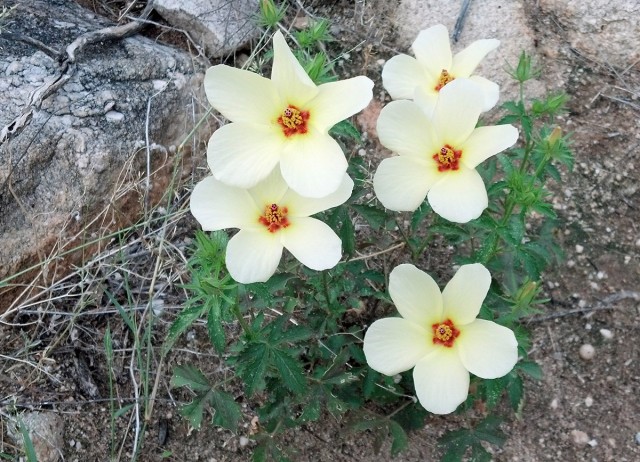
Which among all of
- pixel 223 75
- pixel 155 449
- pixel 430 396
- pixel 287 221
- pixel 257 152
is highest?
pixel 223 75

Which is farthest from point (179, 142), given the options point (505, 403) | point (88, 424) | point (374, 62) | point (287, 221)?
point (505, 403)

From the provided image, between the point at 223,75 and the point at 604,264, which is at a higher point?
the point at 223,75

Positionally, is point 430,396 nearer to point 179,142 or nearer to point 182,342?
point 182,342

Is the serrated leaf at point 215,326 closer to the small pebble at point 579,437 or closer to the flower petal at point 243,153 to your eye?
the flower petal at point 243,153

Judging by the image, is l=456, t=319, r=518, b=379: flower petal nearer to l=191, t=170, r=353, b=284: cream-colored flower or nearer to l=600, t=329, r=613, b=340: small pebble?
l=191, t=170, r=353, b=284: cream-colored flower

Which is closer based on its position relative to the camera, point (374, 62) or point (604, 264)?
point (604, 264)

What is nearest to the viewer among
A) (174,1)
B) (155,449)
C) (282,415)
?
(282,415)

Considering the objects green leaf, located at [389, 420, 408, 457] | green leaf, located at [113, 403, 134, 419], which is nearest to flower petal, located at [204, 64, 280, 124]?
green leaf, located at [389, 420, 408, 457]

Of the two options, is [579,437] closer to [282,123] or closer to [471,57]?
[471,57]
